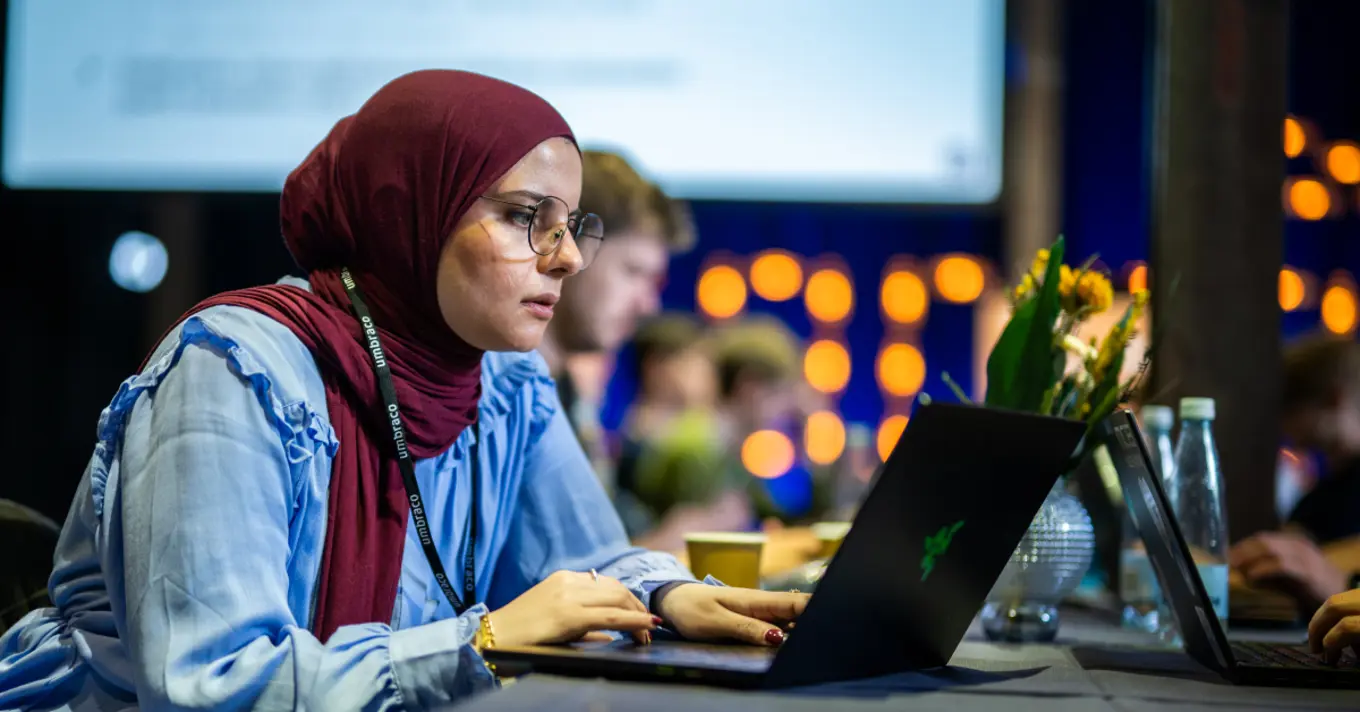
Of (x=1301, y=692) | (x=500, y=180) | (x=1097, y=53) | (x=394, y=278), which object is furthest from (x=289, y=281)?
(x=1097, y=53)

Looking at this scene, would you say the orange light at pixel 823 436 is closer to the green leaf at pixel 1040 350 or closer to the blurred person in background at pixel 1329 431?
the blurred person in background at pixel 1329 431

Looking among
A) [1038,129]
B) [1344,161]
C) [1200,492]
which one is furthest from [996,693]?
[1344,161]

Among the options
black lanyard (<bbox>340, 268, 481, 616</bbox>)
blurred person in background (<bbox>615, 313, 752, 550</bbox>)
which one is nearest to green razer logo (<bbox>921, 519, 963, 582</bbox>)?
black lanyard (<bbox>340, 268, 481, 616</bbox>)

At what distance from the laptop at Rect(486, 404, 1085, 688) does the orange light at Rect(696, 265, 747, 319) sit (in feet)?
18.2

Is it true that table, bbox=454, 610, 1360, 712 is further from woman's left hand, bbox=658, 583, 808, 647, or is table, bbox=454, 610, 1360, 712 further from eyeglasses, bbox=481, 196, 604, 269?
eyeglasses, bbox=481, 196, 604, 269

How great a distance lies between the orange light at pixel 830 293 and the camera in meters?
6.62

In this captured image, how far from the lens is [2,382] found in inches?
161

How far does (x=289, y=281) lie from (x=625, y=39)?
1.86 m

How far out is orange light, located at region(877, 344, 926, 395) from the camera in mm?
6762

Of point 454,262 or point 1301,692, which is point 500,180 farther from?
point 1301,692

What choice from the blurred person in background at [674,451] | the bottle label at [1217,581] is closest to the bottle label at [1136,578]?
the bottle label at [1217,581]

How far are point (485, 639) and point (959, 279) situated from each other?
5.63m

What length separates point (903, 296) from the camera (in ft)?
21.1

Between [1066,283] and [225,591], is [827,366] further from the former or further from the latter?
[225,591]
